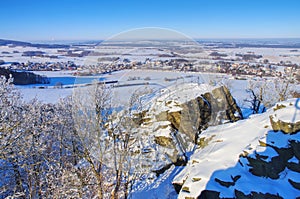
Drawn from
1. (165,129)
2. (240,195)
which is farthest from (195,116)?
(240,195)

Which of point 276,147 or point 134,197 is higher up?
point 276,147

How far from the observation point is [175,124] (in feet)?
34.7

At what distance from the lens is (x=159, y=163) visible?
33.3ft

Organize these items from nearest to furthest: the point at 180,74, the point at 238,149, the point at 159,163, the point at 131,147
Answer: the point at 180,74, the point at 238,149, the point at 131,147, the point at 159,163

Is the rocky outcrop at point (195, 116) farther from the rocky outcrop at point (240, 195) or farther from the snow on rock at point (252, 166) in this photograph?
the rocky outcrop at point (240, 195)

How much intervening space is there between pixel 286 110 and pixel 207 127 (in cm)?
355

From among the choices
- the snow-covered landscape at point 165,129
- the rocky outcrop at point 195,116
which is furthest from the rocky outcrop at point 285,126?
the rocky outcrop at point 195,116

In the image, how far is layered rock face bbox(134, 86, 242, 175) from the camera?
8.81 meters

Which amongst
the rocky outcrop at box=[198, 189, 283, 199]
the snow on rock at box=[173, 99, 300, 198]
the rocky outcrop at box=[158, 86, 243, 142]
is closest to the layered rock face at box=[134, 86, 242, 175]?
the rocky outcrop at box=[158, 86, 243, 142]

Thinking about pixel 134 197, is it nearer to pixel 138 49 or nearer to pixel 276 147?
pixel 276 147

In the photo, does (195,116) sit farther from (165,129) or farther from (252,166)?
(252,166)

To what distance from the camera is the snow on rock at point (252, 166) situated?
6.28 metres

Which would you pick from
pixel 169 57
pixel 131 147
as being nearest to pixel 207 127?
pixel 131 147

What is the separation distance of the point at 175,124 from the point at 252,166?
4244 mm
